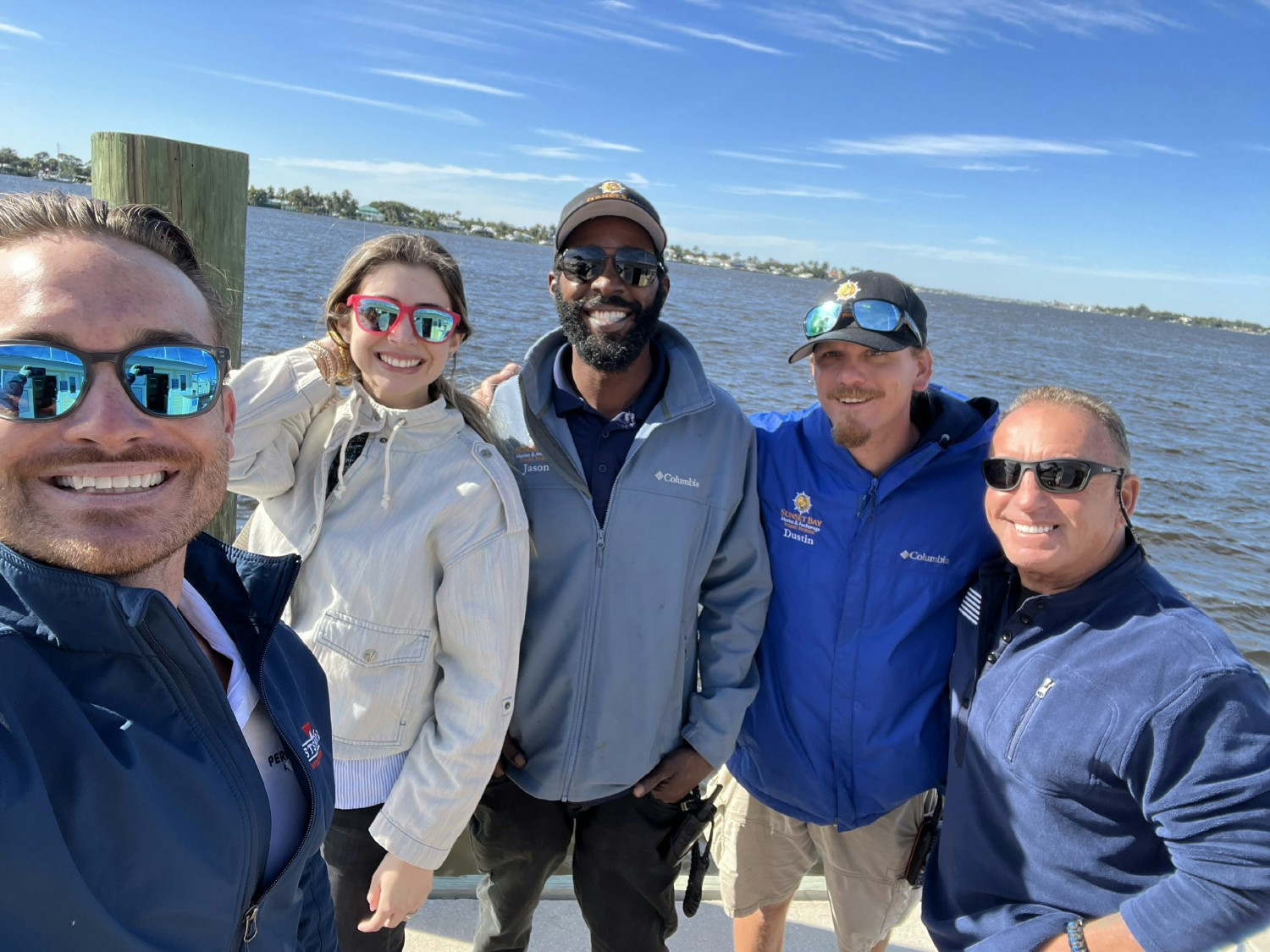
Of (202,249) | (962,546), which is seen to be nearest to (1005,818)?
(962,546)

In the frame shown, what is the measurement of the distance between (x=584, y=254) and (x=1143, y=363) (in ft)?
178

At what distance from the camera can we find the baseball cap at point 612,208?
2.86 m

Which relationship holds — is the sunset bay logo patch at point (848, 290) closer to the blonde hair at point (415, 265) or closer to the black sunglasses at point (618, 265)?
the black sunglasses at point (618, 265)

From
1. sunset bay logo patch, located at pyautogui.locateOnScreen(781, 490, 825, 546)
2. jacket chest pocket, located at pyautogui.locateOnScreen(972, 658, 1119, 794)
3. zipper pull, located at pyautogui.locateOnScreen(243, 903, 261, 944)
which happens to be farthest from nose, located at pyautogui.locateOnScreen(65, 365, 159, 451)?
jacket chest pocket, located at pyautogui.locateOnScreen(972, 658, 1119, 794)

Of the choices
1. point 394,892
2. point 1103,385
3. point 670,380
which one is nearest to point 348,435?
point 670,380

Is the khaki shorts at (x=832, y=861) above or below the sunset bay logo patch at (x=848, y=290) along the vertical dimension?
below

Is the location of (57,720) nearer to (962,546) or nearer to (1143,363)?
(962,546)

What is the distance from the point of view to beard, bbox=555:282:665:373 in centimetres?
279

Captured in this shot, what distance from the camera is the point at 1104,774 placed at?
203 cm

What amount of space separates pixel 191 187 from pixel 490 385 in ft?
4.12

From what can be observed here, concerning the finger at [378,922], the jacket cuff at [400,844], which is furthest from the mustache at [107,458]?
the finger at [378,922]

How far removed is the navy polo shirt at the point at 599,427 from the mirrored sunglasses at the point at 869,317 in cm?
65

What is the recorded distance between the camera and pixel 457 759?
228 centimetres

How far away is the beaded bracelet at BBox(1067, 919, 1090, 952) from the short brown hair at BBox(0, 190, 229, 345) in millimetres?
2512
